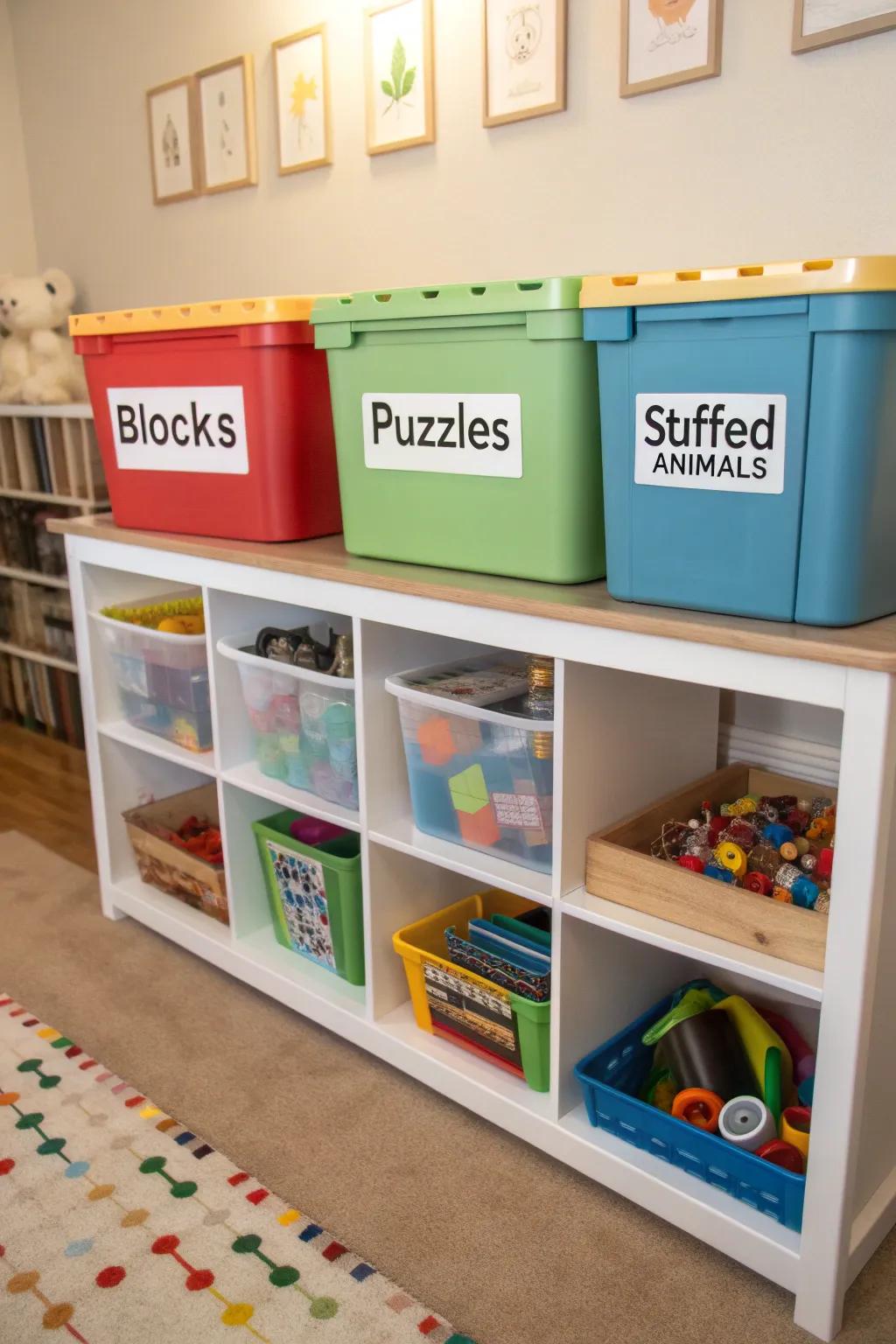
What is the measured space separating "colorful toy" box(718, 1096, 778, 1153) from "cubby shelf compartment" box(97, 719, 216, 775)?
3.38 feet

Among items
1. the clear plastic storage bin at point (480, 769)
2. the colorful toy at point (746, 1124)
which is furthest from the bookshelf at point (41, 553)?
the colorful toy at point (746, 1124)

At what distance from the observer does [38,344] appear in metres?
3.07

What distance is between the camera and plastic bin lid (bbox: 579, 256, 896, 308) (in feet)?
3.34

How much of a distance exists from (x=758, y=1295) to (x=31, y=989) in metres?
1.33

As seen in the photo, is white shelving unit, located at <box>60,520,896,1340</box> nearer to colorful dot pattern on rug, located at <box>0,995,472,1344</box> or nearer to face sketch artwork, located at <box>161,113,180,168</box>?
colorful dot pattern on rug, located at <box>0,995,472,1344</box>

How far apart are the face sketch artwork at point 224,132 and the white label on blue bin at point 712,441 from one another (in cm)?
164

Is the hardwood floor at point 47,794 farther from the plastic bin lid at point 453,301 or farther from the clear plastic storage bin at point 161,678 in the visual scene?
the plastic bin lid at point 453,301

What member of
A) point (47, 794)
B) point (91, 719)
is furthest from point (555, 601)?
point (47, 794)

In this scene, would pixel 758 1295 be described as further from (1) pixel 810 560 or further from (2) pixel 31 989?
(2) pixel 31 989

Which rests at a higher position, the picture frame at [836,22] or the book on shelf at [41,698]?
the picture frame at [836,22]

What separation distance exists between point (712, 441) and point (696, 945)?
22.9 inches

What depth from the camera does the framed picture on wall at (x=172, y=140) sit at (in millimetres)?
2529

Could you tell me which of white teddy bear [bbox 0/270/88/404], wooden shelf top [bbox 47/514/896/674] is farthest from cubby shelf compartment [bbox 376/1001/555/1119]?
white teddy bear [bbox 0/270/88/404]

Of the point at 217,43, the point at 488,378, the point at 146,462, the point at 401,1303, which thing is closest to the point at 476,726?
the point at 488,378
